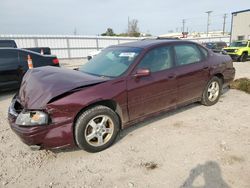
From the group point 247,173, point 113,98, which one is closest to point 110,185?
point 113,98

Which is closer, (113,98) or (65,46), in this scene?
(113,98)

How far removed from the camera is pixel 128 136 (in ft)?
12.1

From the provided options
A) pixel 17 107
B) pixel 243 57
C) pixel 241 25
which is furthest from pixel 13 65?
pixel 241 25

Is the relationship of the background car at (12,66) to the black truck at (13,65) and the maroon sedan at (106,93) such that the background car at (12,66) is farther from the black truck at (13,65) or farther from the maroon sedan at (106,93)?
the maroon sedan at (106,93)

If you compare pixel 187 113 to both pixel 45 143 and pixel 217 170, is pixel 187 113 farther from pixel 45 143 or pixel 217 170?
pixel 45 143

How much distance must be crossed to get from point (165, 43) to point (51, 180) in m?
3.01

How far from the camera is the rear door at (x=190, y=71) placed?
13.4ft

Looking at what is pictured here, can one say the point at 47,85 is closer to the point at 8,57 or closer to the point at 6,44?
the point at 8,57

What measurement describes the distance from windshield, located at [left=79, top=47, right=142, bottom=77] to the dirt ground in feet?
3.81

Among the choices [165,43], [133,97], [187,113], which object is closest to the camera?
[133,97]

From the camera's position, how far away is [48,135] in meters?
2.80

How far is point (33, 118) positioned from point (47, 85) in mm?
521

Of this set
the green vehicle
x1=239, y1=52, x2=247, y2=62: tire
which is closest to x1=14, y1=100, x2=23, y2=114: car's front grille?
the green vehicle

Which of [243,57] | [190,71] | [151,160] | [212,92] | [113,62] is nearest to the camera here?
[151,160]
